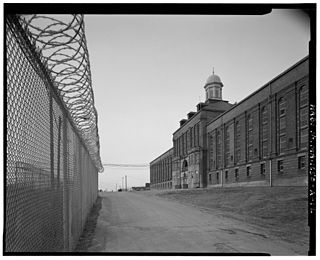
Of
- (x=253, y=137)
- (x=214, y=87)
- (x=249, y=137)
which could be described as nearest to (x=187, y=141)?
(x=214, y=87)

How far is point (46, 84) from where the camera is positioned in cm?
380

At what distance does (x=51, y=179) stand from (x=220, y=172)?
52.2 m

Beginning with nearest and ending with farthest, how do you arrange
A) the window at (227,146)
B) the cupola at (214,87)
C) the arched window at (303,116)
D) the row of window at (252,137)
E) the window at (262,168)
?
1. the arched window at (303,116)
2. the row of window at (252,137)
3. the window at (262,168)
4. the window at (227,146)
5. the cupola at (214,87)

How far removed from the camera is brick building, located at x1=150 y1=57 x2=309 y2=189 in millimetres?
34438

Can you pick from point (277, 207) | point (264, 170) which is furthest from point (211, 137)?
point (277, 207)

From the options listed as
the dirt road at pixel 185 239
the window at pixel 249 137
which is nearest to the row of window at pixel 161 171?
the window at pixel 249 137

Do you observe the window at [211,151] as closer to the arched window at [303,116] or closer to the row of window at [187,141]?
the row of window at [187,141]

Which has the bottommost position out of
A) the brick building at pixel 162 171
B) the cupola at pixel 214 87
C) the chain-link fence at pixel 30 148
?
the brick building at pixel 162 171

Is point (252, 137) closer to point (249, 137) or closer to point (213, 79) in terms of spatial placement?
point (249, 137)

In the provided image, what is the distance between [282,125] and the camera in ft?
125

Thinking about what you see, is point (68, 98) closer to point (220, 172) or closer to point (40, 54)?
point (40, 54)

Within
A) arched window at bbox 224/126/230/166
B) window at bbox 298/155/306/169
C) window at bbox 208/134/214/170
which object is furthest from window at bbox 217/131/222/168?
window at bbox 298/155/306/169

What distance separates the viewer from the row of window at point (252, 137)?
111 ft

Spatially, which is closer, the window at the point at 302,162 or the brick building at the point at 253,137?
the window at the point at 302,162
